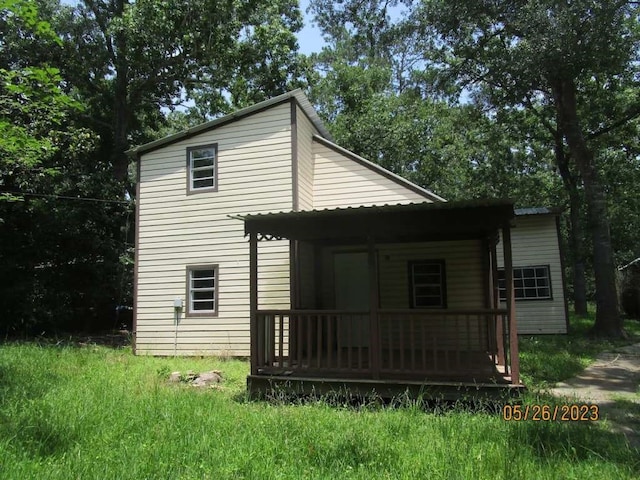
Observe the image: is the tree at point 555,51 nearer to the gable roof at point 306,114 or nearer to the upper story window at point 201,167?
the gable roof at point 306,114

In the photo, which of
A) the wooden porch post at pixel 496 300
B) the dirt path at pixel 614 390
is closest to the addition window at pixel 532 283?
the dirt path at pixel 614 390

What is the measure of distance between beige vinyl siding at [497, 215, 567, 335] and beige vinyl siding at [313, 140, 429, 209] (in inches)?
245

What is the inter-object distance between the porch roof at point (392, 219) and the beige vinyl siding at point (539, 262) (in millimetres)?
9603

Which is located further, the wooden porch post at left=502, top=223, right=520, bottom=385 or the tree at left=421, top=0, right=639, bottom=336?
the tree at left=421, top=0, right=639, bottom=336

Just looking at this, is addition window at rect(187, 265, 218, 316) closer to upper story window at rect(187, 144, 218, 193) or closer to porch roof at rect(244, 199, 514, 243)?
upper story window at rect(187, 144, 218, 193)

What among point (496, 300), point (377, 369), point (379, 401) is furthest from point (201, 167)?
point (379, 401)

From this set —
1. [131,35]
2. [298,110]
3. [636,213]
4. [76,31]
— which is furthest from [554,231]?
[76,31]

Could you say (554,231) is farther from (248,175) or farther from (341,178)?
(248,175)

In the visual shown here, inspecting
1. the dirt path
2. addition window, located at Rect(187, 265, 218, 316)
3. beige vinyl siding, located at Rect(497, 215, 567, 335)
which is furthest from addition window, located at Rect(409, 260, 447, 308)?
beige vinyl siding, located at Rect(497, 215, 567, 335)

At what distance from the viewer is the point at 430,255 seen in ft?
35.3

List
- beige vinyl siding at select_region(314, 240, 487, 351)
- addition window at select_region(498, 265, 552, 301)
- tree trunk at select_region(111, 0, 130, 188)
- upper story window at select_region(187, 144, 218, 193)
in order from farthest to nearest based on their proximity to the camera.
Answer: tree trunk at select_region(111, 0, 130, 188)
addition window at select_region(498, 265, 552, 301)
upper story window at select_region(187, 144, 218, 193)
beige vinyl siding at select_region(314, 240, 487, 351)

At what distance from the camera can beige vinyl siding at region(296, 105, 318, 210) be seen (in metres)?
11.4

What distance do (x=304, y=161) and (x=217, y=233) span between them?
275 centimetres
